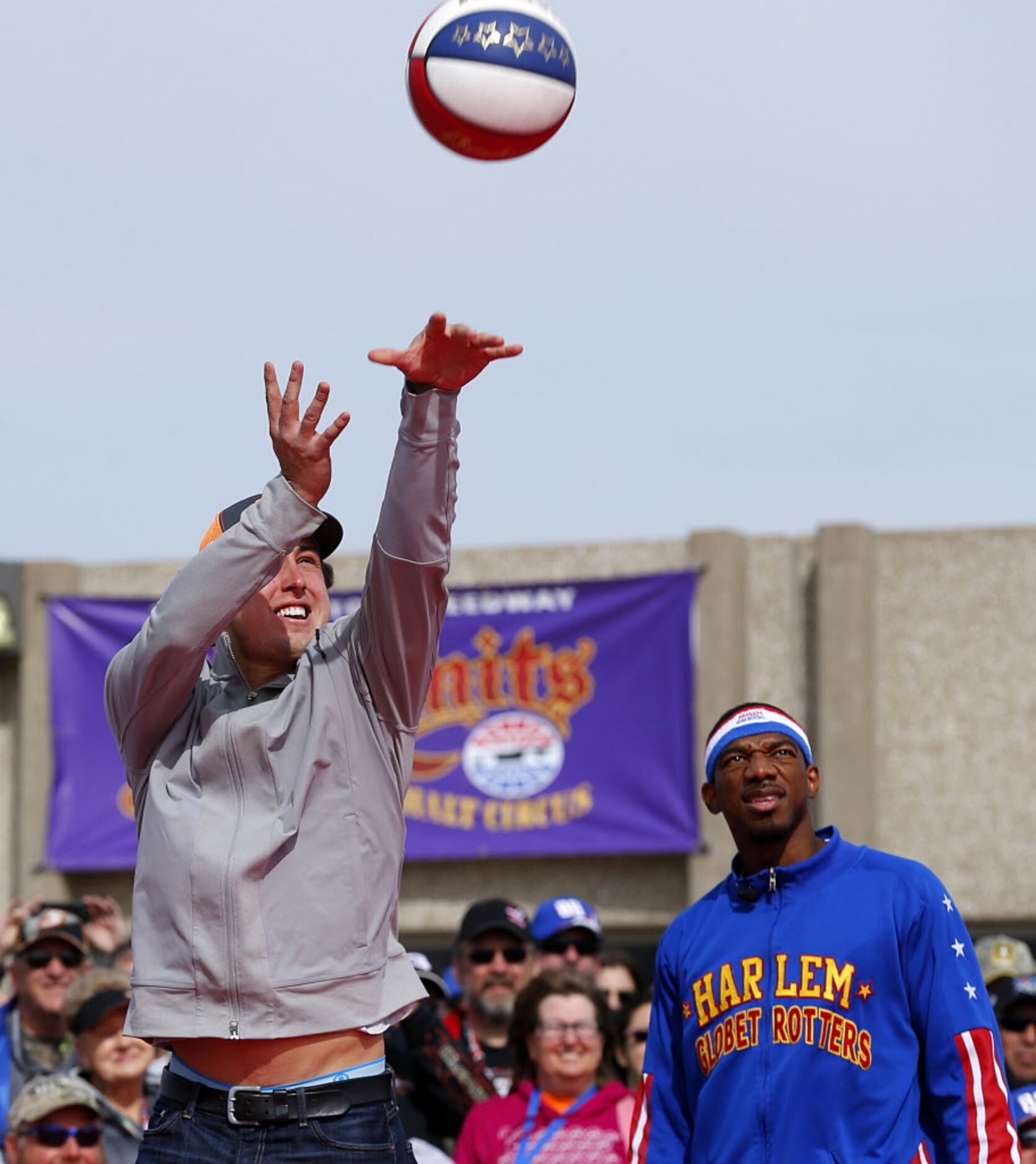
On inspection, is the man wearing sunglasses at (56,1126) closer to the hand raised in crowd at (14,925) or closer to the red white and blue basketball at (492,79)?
the hand raised in crowd at (14,925)

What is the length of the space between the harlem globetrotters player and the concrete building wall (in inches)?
394

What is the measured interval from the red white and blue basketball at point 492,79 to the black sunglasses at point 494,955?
5.39 m

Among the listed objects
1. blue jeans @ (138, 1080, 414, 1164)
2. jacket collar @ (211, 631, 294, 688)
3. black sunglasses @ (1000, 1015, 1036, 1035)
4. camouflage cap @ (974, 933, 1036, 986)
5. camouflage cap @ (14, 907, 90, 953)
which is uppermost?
camouflage cap @ (974, 933, 1036, 986)

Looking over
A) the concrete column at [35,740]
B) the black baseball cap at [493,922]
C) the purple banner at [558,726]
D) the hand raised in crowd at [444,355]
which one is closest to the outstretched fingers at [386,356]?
the hand raised in crowd at [444,355]

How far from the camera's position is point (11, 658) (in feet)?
54.0

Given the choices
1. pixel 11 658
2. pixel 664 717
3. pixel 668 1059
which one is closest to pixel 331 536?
pixel 668 1059

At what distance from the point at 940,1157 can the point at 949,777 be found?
423 inches

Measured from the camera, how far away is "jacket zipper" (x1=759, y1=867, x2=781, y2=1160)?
15.0ft

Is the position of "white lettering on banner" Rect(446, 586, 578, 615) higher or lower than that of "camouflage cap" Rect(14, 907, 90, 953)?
higher

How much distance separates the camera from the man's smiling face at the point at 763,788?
4.82 meters

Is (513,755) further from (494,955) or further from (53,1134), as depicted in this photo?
(53,1134)

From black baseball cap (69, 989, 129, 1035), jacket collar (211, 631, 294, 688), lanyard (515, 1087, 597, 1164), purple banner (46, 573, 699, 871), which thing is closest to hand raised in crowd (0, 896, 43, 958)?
black baseball cap (69, 989, 129, 1035)

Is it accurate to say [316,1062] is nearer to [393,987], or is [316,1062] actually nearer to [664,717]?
[393,987]

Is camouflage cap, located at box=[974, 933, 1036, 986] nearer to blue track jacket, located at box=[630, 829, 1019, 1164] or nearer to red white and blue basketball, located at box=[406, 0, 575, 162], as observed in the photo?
blue track jacket, located at box=[630, 829, 1019, 1164]
